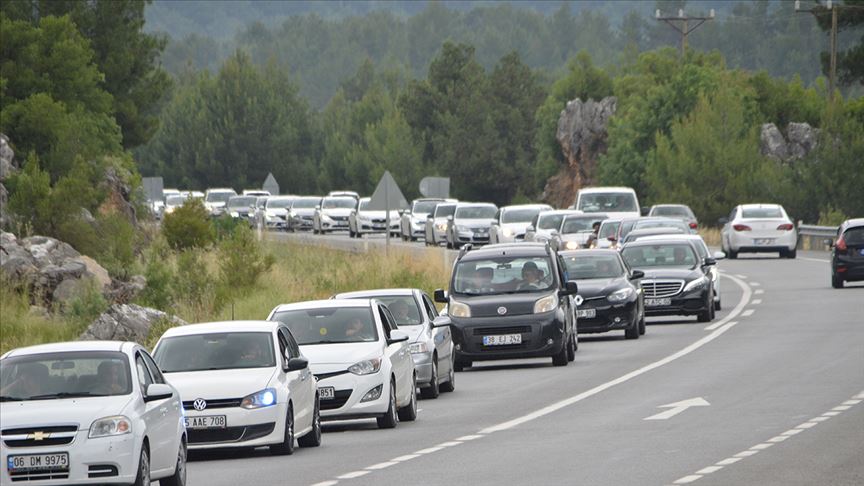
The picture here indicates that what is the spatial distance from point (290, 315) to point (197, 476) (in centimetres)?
513

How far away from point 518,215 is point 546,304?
3481cm

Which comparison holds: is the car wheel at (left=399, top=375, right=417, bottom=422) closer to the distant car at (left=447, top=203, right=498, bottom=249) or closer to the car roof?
the car roof

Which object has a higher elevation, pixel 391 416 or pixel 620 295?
pixel 620 295

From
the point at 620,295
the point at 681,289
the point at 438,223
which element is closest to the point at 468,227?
the point at 438,223

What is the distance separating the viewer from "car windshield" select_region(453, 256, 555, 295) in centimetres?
2806

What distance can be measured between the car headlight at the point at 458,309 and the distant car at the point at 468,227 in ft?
120

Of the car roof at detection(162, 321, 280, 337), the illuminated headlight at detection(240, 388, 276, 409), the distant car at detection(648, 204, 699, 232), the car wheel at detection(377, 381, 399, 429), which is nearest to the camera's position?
the illuminated headlight at detection(240, 388, 276, 409)

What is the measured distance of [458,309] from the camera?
27.8 meters

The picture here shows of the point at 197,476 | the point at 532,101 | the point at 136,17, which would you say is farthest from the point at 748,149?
the point at 197,476

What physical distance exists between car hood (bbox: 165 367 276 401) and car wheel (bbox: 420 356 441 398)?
6053mm

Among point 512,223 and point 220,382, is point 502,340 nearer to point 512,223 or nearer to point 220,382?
point 220,382

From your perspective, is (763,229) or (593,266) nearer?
(593,266)

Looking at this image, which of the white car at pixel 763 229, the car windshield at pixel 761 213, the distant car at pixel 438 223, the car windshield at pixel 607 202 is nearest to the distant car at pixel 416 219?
the distant car at pixel 438 223

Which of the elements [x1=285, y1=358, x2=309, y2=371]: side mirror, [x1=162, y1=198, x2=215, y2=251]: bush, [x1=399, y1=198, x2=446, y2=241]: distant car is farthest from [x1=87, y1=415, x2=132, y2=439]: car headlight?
[x1=399, y1=198, x2=446, y2=241]: distant car
